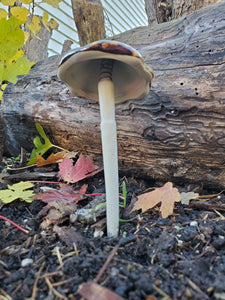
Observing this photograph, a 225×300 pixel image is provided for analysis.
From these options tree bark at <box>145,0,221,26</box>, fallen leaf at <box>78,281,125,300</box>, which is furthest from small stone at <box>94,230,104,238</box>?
tree bark at <box>145,0,221,26</box>

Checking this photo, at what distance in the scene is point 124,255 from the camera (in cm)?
97

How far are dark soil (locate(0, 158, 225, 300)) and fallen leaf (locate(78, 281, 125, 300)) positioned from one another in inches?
1.3

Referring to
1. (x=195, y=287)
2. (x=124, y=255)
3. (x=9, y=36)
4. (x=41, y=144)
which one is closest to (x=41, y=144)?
(x=41, y=144)

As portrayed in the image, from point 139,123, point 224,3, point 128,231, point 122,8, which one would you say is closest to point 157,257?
point 128,231

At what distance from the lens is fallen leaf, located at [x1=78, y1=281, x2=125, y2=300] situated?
2.33ft

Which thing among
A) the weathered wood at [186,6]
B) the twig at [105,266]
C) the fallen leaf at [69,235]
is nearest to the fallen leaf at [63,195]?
the fallen leaf at [69,235]

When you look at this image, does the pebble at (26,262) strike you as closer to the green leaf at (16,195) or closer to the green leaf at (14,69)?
the green leaf at (16,195)

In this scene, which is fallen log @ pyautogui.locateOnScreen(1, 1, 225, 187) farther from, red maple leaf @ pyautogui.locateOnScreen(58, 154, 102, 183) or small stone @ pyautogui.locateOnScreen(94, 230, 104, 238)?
small stone @ pyautogui.locateOnScreen(94, 230, 104, 238)

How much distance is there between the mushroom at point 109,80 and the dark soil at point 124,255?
0.52ft

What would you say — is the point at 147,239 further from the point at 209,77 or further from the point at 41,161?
the point at 41,161

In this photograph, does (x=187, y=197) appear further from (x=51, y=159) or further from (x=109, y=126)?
(x=51, y=159)

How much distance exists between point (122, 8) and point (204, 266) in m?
8.43

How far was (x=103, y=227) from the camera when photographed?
1154mm

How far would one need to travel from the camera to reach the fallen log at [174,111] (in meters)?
1.35
